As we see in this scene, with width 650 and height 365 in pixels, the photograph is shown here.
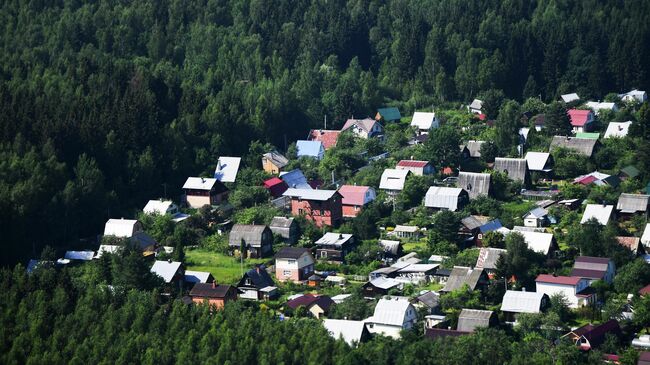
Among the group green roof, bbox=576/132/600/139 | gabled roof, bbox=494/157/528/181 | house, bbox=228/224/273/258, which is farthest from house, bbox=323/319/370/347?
green roof, bbox=576/132/600/139

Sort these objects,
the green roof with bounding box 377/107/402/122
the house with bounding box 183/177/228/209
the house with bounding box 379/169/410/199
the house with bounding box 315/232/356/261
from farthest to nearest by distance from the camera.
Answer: the green roof with bounding box 377/107/402/122 < the house with bounding box 183/177/228/209 < the house with bounding box 379/169/410/199 < the house with bounding box 315/232/356/261

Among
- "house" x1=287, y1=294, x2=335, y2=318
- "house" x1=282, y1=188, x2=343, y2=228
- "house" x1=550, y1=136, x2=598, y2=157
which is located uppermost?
"house" x1=550, y1=136, x2=598, y2=157

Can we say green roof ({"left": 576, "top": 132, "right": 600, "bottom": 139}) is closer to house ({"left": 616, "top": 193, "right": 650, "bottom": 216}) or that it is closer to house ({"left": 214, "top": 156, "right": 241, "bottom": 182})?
house ({"left": 616, "top": 193, "right": 650, "bottom": 216})

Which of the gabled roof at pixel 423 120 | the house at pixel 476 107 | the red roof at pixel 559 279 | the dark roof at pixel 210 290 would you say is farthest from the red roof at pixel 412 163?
the dark roof at pixel 210 290

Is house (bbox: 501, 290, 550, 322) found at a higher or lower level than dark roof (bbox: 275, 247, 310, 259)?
lower

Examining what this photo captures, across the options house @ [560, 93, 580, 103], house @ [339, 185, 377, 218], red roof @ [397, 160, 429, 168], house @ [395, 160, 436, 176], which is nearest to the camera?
house @ [339, 185, 377, 218]

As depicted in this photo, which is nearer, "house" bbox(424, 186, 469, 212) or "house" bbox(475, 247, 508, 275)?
"house" bbox(475, 247, 508, 275)

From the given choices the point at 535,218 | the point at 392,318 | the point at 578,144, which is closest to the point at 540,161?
the point at 578,144
